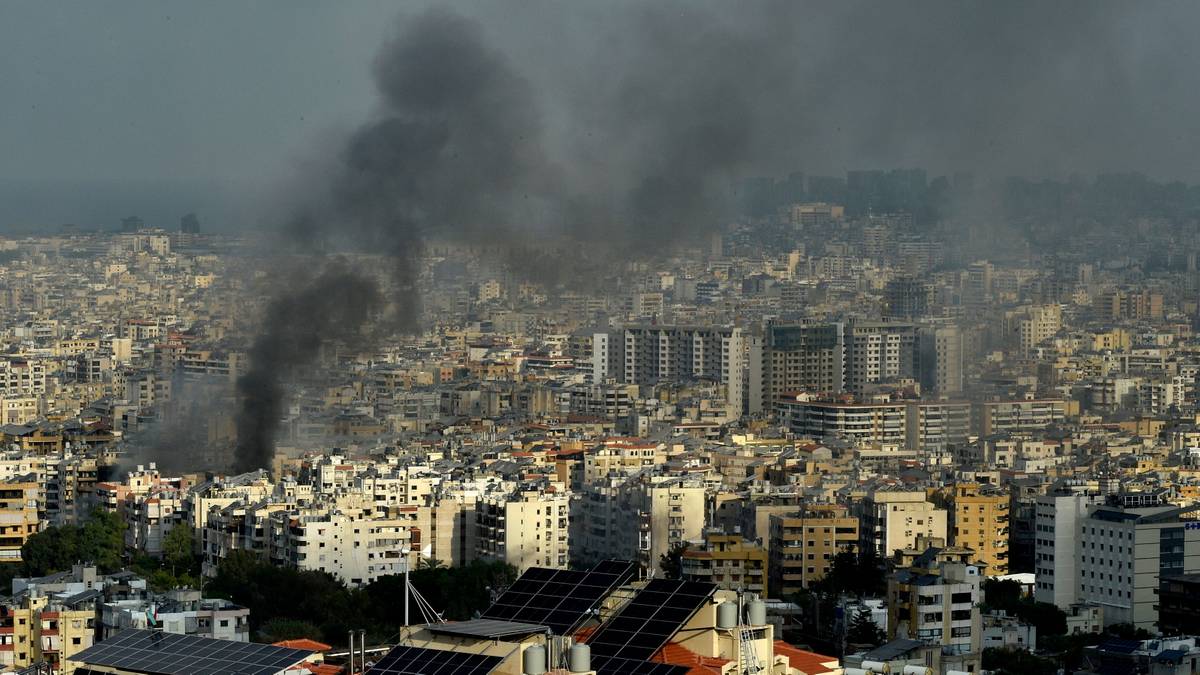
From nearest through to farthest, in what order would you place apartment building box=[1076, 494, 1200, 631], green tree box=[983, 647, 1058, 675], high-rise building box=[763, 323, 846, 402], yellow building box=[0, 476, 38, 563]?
green tree box=[983, 647, 1058, 675] → apartment building box=[1076, 494, 1200, 631] → yellow building box=[0, 476, 38, 563] → high-rise building box=[763, 323, 846, 402]

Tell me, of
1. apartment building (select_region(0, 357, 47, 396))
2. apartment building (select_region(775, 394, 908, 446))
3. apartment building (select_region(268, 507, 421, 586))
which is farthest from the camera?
apartment building (select_region(0, 357, 47, 396))

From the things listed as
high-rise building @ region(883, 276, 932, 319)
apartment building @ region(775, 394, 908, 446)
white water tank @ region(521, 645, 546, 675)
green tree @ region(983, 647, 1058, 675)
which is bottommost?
green tree @ region(983, 647, 1058, 675)

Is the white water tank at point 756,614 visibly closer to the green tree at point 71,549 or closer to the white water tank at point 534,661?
the white water tank at point 534,661

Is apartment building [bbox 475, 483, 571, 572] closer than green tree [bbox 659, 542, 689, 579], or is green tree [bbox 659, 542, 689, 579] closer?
green tree [bbox 659, 542, 689, 579]

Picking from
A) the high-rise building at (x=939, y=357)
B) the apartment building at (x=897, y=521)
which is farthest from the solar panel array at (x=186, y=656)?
the high-rise building at (x=939, y=357)

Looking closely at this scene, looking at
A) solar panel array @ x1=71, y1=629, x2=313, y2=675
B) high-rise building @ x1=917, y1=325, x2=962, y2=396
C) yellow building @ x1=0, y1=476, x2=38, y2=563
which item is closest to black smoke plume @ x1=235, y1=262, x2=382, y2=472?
yellow building @ x1=0, y1=476, x2=38, y2=563

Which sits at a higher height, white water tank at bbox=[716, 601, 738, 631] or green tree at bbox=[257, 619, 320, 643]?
white water tank at bbox=[716, 601, 738, 631]

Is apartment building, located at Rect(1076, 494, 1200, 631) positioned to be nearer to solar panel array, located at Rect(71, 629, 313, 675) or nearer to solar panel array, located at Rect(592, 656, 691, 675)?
solar panel array, located at Rect(71, 629, 313, 675)
